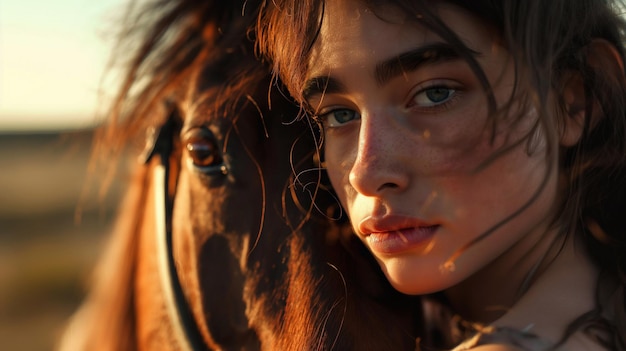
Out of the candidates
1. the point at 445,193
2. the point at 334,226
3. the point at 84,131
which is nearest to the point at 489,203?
the point at 445,193

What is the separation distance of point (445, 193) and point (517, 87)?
0.60 feet

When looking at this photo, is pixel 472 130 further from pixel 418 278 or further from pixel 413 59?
pixel 418 278

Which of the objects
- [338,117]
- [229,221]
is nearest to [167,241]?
[229,221]

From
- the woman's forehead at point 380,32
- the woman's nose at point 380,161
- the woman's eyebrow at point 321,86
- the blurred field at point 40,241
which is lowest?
the blurred field at point 40,241

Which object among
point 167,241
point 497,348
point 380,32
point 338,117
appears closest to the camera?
point 497,348

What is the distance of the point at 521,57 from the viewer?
3.58 ft

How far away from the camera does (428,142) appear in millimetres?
1135

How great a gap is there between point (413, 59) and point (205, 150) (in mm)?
565

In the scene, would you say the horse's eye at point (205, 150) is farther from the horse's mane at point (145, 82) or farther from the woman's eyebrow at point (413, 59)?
the woman's eyebrow at point (413, 59)

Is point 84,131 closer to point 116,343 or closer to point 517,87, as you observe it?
point 116,343

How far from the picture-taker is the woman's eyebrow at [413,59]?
1.12m

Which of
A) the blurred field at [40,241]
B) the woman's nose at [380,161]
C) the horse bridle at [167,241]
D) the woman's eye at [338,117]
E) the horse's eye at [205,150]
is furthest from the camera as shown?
the blurred field at [40,241]

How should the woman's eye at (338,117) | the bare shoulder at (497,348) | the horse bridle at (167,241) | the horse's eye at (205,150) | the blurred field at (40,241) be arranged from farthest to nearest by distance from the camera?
the blurred field at (40,241), the horse bridle at (167,241), the horse's eye at (205,150), the woman's eye at (338,117), the bare shoulder at (497,348)

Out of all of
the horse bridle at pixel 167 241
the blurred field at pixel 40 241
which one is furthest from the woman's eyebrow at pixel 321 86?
the blurred field at pixel 40 241
